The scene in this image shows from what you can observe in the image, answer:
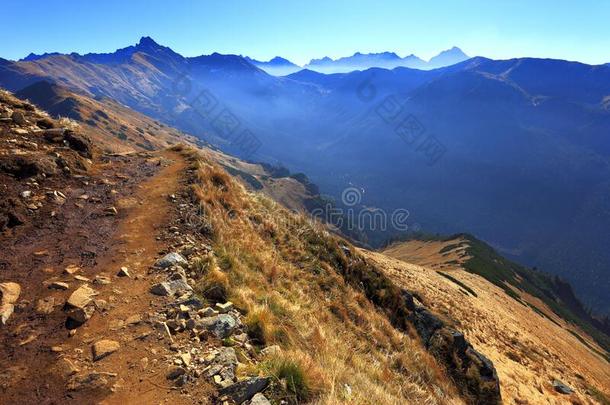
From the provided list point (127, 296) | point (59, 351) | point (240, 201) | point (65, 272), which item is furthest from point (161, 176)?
point (59, 351)

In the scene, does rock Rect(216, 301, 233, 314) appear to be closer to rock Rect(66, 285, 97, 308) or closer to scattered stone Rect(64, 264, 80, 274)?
rock Rect(66, 285, 97, 308)

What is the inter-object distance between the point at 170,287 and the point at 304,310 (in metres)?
4.16

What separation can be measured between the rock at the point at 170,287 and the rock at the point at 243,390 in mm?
3200

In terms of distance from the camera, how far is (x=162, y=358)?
6.43 m

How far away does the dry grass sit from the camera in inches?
271

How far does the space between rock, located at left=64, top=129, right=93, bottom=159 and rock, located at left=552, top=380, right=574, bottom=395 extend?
95.4 feet

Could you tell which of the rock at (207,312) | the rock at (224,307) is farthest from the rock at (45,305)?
the rock at (224,307)

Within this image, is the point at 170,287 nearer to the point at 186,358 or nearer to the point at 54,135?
the point at 186,358

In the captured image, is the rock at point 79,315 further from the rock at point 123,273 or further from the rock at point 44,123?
the rock at point 44,123

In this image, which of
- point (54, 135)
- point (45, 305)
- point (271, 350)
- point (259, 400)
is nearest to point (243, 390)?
point (259, 400)

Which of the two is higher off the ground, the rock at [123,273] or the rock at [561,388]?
the rock at [561,388]

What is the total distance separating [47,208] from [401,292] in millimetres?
16080

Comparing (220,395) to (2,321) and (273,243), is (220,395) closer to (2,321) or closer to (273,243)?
(2,321)

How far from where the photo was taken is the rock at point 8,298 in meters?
7.00
